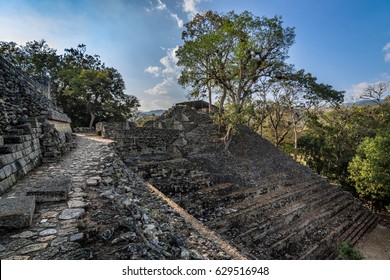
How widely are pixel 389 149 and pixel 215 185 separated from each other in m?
10.6

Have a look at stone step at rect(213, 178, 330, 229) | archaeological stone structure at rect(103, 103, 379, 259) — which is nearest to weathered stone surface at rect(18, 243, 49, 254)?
archaeological stone structure at rect(103, 103, 379, 259)

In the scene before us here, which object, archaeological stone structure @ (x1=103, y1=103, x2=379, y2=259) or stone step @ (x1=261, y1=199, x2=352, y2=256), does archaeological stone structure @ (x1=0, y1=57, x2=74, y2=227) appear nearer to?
archaeological stone structure @ (x1=103, y1=103, x2=379, y2=259)

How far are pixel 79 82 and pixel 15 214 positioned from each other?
2032 cm

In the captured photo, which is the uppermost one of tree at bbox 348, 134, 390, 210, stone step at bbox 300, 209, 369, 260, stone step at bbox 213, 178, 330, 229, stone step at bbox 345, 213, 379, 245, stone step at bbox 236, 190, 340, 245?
tree at bbox 348, 134, 390, 210

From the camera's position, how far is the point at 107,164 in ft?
16.0

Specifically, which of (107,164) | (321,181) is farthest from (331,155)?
(107,164)

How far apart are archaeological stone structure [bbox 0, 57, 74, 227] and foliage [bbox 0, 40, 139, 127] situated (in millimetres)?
14331

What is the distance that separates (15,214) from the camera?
1904 mm

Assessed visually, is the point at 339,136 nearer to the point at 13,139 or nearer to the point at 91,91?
the point at 13,139

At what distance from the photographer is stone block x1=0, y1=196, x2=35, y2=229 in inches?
73.9

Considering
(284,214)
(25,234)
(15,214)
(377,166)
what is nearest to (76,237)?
(25,234)

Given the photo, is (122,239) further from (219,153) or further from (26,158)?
(219,153)

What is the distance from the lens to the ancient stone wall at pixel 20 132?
10.7ft

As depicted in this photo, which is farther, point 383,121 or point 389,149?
point 383,121
